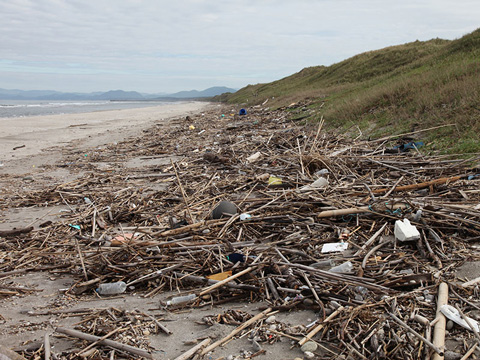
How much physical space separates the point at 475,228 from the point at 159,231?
3275 mm

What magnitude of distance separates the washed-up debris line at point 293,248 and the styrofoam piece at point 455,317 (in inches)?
1.7

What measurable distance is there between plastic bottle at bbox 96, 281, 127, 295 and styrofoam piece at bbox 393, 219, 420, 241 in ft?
8.51

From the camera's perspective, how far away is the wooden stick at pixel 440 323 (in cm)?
215

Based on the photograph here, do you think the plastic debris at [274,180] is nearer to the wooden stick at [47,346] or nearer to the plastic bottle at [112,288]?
the plastic bottle at [112,288]

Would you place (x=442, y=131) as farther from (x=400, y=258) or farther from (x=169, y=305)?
(x=169, y=305)

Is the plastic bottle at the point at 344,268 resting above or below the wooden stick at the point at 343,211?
below

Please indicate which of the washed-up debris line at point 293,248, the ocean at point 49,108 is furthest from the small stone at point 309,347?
the ocean at point 49,108

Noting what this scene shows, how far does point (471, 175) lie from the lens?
5117mm

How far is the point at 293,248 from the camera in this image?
3684 mm

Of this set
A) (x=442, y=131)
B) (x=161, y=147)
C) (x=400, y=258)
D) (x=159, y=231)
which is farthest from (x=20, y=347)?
(x=161, y=147)

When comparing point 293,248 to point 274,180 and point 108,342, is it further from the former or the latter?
point 274,180

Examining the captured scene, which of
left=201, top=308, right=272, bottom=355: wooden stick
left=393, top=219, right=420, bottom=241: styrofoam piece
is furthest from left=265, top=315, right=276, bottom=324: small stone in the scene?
left=393, top=219, right=420, bottom=241: styrofoam piece

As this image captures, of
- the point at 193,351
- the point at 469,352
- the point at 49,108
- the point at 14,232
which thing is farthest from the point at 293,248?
the point at 49,108

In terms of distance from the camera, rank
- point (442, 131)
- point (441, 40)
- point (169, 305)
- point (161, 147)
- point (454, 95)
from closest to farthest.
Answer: point (169, 305), point (442, 131), point (454, 95), point (161, 147), point (441, 40)
